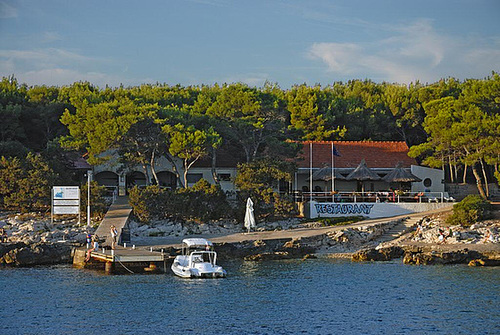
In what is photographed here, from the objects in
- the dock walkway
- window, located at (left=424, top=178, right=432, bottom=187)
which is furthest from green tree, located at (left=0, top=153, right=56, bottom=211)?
window, located at (left=424, top=178, right=432, bottom=187)

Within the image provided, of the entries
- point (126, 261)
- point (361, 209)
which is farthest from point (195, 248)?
point (361, 209)

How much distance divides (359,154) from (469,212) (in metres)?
15.5

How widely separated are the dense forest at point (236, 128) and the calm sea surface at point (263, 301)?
1440 cm

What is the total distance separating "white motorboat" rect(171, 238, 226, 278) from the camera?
35.4 m

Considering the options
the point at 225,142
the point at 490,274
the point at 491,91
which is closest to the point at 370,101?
the point at 491,91

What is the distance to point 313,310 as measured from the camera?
28594mm

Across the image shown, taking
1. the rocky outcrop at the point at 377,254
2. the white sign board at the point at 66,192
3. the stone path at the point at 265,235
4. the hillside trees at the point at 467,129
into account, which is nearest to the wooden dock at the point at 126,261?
the stone path at the point at 265,235

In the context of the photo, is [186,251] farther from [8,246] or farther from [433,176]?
[433,176]

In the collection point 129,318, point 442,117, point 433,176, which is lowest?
point 129,318

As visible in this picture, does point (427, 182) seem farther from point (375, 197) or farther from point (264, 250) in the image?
point (264, 250)

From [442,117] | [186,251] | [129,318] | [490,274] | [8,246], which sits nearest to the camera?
[129,318]

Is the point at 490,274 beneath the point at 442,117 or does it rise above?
beneath

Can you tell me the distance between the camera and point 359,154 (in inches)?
2355

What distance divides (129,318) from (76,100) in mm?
33780
